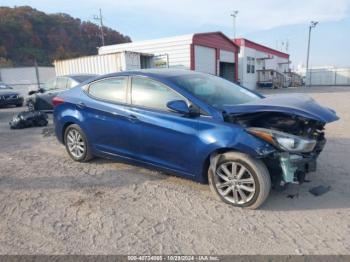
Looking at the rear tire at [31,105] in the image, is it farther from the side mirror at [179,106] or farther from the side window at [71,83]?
the side mirror at [179,106]

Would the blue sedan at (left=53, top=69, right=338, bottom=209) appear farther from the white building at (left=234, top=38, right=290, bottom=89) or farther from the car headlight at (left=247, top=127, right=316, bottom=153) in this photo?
the white building at (left=234, top=38, right=290, bottom=89)

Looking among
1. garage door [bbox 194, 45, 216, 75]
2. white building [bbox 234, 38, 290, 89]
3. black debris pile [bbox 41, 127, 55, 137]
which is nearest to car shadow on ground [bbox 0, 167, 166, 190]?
black debris pile [bbox 41, 127, 55, 137]

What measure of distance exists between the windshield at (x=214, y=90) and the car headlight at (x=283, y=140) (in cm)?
61

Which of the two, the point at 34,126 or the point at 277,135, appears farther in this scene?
the point at 34,126

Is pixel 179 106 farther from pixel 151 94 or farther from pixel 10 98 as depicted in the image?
pixel 10 98

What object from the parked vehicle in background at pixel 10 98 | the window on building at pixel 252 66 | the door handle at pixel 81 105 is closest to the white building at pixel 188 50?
the parked vehicle in background at pixel 10 98

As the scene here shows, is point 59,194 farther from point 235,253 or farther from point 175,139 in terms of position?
point 235,253

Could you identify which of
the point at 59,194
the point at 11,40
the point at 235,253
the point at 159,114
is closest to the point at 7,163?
the point at 59,194

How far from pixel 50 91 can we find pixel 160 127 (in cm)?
808

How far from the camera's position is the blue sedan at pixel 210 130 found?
3357 mm

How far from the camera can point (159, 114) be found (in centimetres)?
398

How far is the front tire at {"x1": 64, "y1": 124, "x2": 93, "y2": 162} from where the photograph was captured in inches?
200

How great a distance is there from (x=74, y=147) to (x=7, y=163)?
135 centimetres

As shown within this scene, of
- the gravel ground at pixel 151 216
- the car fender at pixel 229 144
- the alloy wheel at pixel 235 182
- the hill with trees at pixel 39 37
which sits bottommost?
the gravel ground at pixel 151 216
